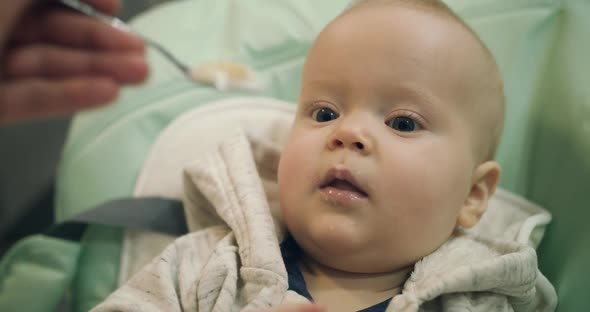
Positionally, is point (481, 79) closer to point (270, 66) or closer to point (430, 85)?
point (430, 85)

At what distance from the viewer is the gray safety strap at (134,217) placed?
981mm

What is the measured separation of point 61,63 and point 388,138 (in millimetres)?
390

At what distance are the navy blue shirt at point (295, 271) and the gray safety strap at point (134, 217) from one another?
0.21 meters

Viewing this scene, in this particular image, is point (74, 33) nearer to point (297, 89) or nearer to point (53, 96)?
point (53, 96)

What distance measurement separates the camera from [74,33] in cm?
63

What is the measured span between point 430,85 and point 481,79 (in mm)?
87

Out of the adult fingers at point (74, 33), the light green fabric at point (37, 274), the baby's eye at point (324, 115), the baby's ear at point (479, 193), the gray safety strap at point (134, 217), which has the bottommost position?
the light green fabric at point (37, 274)

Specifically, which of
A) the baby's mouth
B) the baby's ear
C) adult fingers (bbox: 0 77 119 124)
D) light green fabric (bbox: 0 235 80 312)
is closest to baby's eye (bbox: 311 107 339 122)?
the baby's mouth

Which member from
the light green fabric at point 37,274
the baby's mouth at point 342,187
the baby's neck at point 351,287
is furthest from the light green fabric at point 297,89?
the baby's mouth at point 342,187

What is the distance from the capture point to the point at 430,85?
808 mm

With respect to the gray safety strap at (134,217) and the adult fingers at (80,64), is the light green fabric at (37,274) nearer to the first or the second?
the gray safety strap at (134,217)

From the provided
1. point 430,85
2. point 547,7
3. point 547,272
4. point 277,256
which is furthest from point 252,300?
point 547,7

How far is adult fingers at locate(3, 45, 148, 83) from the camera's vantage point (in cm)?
61

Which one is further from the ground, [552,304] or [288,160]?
[288,160]
